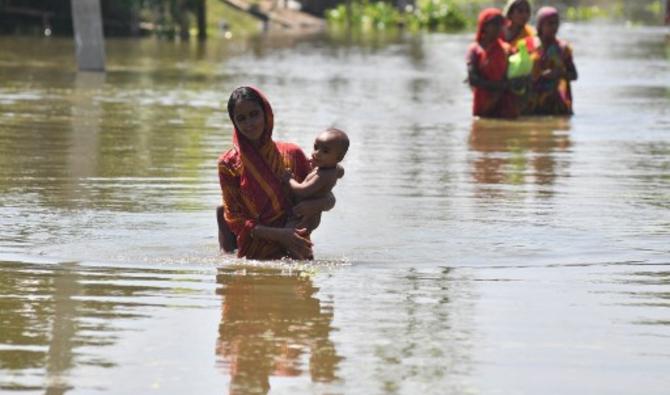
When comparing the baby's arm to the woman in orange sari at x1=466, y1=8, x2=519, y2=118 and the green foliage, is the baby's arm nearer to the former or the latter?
the woman in orange sari at x1=466, y1=8, x2=519, y2=118

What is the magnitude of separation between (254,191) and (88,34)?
15.5 meters

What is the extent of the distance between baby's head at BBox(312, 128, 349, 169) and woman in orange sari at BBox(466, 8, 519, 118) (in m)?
8.51

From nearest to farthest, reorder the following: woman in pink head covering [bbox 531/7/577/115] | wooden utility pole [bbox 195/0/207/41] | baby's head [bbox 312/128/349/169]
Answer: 1. baby's head [bbox 312/128/349/169]
2. woman in pink head covering [bbox 531/7/577/115]
3. wooden utility pole [bbox 195/0/207/41]

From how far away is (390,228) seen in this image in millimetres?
10203

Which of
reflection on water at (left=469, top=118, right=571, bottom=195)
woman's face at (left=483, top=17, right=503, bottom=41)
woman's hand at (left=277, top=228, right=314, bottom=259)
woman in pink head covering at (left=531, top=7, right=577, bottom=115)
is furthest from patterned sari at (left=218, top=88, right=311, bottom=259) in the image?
woman in pink head covering at (left=531, top=7, right=577, bottom=115)

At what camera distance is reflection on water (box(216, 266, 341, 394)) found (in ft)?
20.5

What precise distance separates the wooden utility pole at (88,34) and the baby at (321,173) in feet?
48.6

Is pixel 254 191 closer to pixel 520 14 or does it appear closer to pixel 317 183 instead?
pixel 317 183

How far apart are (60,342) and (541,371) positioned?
5.61ft

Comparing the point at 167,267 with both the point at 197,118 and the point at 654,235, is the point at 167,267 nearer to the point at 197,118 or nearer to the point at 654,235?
the point at 654,235

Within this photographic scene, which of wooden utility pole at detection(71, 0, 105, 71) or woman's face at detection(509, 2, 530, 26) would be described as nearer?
woman's face at detection(509, 2, 530, 26)

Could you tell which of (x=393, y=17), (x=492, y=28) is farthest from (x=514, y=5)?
(x=393, y=17)

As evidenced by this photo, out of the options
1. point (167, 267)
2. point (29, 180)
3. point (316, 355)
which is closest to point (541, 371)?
point (316, 355)

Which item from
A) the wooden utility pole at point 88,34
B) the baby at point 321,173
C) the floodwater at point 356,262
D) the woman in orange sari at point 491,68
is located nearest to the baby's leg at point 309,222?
the baby at point 321,173
